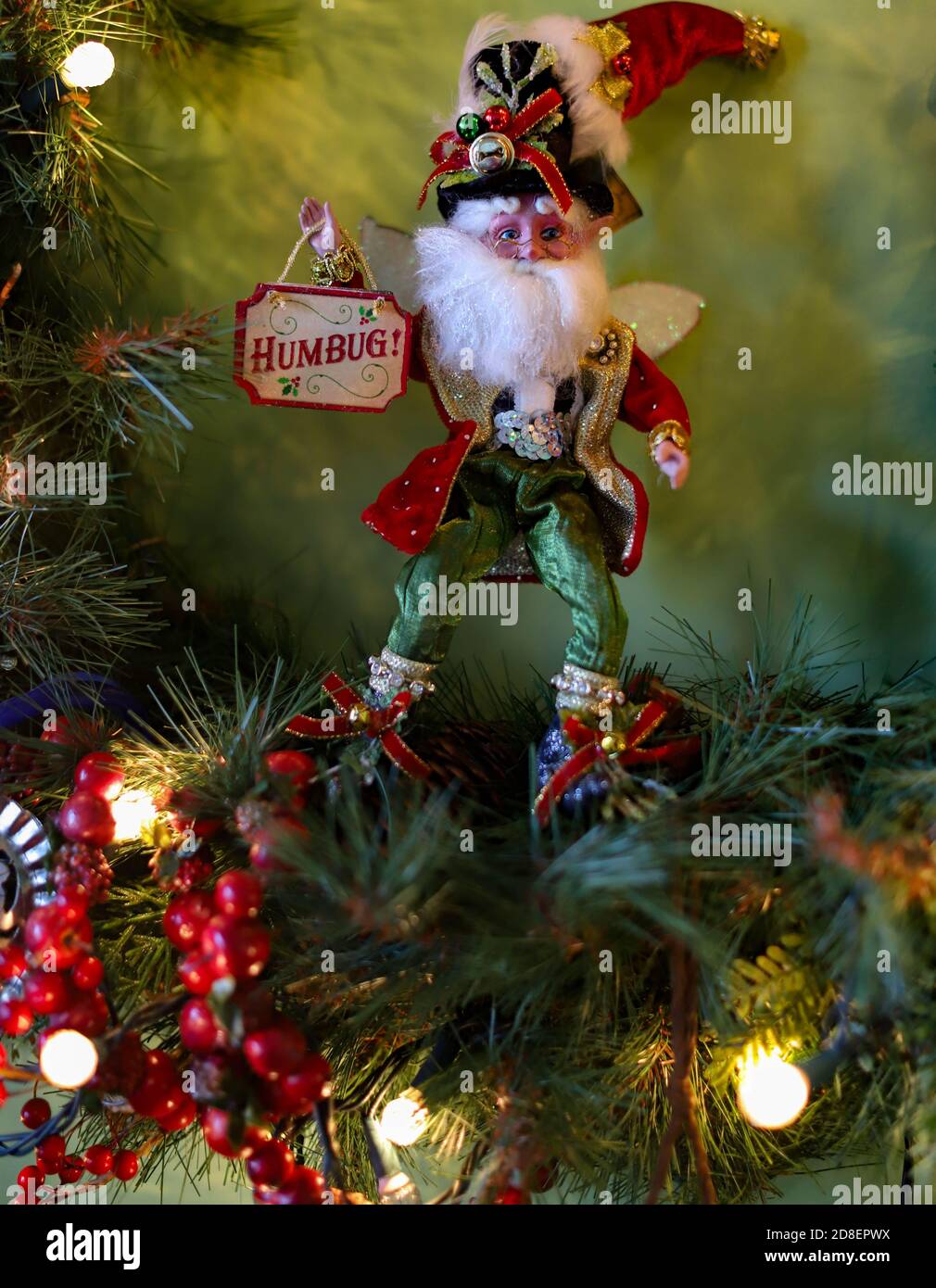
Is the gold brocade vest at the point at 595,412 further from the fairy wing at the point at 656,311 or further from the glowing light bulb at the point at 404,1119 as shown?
the glowing light bulb at the point at 404,1119

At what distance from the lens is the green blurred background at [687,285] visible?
1.02 m

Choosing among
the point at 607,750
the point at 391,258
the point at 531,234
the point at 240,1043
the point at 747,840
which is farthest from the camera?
the point at 391,258

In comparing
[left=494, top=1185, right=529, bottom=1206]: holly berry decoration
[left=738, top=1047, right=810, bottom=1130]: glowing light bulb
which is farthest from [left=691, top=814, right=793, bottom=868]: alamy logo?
[left=494, top=1185, right=529, bottom=1206]: holly berry decoration

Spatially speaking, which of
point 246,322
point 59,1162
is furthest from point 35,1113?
point 246,322

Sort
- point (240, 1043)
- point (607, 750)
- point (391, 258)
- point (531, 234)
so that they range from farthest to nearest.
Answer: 1. point (391, 258)
2. point (531, 234)
3. point (607, 750)
4. point (240, 1043)

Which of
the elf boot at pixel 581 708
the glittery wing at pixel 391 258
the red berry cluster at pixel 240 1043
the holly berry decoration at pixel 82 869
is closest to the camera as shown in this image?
the red berry cluster at pixel 240 1043

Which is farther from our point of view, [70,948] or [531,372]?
[531,372]

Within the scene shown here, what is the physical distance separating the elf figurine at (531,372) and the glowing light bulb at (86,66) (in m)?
0.20

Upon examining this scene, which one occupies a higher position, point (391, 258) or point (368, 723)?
point (391, 258)

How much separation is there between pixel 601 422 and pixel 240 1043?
55 cm

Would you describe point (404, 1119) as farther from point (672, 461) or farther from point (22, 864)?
point (672, 461)

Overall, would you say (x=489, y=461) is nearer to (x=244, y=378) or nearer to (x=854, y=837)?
(x=244, y=378)
